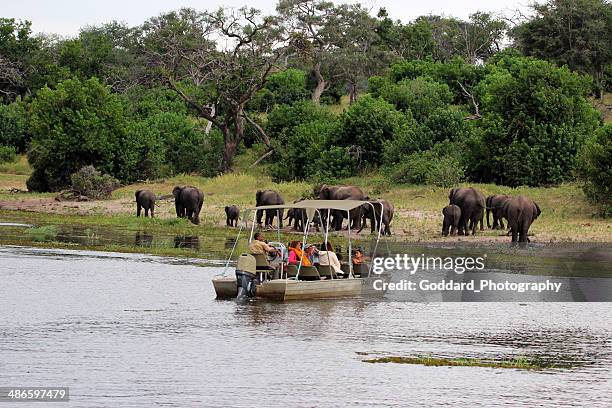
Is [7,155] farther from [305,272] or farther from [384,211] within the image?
[305,272]

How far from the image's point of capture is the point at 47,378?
1550cm

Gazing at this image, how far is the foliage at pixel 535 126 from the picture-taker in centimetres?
4453

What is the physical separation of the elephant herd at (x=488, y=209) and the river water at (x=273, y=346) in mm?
9185

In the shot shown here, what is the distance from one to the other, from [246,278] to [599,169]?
1893cm

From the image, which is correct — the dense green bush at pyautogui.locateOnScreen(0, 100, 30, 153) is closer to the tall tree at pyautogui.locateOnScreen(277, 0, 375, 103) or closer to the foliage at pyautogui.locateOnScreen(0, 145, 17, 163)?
the foliage at pyautogui.locateOnScreen(0, 145, 17, 163)

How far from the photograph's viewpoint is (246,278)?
907 inches

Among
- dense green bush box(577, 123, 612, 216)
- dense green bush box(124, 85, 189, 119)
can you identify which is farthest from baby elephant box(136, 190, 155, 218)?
dense green bush box(124, 85, 189, 119)

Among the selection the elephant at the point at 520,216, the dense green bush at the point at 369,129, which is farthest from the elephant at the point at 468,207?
the dense green bush at the point at 369,129

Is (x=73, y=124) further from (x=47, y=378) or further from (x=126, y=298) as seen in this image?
(x=47, y=378)

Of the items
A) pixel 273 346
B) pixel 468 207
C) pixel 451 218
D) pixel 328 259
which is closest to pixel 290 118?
pixel 468 207

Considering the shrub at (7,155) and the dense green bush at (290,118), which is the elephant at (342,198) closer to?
the dense green bush at (290,118)

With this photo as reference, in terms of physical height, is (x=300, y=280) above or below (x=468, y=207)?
below

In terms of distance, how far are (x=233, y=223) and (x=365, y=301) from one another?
16.5 metres

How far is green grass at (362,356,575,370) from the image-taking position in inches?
673
